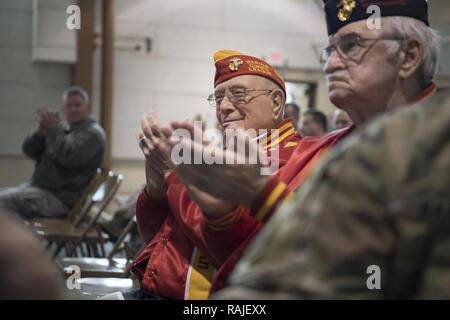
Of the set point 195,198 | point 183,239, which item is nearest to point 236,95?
→ point 183,239

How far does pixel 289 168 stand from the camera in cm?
158

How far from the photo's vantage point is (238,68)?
Result: 89.4 inches

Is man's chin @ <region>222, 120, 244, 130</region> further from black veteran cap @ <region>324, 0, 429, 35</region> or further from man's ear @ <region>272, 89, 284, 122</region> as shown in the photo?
black veteran cap @ <region>324, 0, 429, 35</region>

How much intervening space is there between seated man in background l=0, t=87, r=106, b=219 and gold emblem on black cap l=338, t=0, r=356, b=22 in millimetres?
3996

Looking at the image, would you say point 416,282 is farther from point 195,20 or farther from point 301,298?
point 195,20

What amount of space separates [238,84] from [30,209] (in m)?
3.42

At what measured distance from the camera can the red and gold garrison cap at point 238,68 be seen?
7.45ft

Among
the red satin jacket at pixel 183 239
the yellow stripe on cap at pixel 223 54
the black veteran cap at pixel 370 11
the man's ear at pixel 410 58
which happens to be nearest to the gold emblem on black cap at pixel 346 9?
the black veteran cap at pixel 370 11

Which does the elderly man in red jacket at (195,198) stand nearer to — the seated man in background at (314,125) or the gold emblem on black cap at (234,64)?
the gold emblem on black cap at (234,64)

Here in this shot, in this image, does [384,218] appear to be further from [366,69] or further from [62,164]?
[62,164]

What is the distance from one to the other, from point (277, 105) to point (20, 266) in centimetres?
170

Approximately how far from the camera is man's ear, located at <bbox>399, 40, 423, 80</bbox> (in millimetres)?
1479

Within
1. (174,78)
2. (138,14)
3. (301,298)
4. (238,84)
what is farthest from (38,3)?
(301,298)

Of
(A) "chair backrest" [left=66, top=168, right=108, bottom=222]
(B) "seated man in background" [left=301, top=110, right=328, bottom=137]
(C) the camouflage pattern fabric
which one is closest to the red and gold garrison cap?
(C) the camouflage pattern fabric
